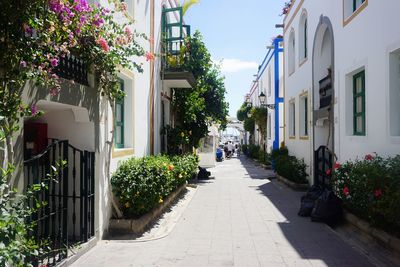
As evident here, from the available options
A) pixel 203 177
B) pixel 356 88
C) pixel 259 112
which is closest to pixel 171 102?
pixel 203 177

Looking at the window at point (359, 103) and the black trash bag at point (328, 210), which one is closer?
the black trash bag at point (328, 210)

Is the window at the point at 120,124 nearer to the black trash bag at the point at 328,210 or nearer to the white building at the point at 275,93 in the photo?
the black trash bag at the point at 328,210

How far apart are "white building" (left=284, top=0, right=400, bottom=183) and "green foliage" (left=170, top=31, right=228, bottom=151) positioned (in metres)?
3.64

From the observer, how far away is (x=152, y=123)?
35.2ft

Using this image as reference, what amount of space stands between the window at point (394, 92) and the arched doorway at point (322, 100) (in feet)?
13.3

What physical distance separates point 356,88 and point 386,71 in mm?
2201

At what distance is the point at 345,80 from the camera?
372 inches

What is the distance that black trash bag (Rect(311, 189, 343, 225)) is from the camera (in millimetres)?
8211

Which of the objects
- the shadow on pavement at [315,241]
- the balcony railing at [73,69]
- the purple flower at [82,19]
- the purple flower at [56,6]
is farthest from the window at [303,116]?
the purple flower at [56,6]

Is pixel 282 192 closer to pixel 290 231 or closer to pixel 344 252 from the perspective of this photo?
pixel 290 231

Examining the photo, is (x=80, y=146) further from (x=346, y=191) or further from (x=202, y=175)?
(x=202, y=175)

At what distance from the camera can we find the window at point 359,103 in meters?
8.74

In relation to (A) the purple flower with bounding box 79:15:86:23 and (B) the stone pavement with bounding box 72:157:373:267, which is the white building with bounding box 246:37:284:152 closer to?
(B) the stone pavement with bounding box 72:157:373:267

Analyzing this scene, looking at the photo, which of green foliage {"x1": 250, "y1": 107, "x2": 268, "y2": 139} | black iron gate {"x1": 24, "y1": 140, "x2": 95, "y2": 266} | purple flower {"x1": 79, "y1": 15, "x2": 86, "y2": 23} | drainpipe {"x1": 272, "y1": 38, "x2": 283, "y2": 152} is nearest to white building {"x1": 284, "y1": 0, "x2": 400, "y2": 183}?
purple flower {"x1": 79, "y1": 15, "x2": 86, "y2": 23}
